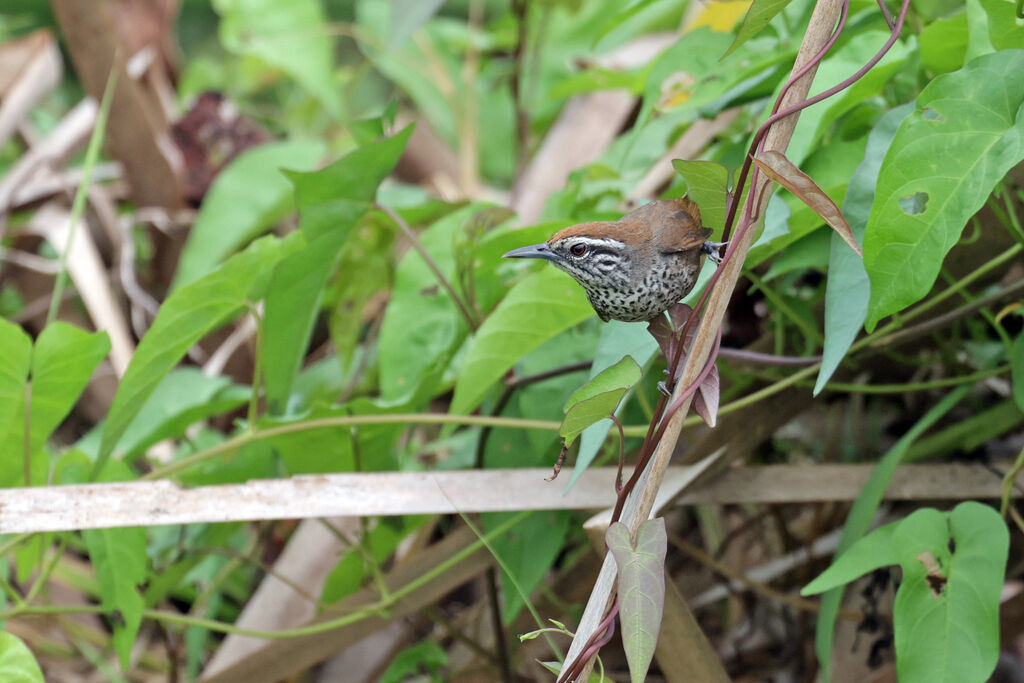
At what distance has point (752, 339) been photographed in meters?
1.06

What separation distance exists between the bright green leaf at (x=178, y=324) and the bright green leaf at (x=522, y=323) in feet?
0.72

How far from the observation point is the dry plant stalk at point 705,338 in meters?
0.52

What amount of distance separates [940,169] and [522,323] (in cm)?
35

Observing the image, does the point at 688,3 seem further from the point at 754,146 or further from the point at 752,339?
the point at 754,146

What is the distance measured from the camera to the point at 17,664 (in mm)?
681

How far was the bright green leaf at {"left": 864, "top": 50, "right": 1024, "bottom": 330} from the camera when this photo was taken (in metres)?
0.57

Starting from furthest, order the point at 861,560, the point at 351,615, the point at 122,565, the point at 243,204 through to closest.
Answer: the point at 243,204
the point at 351,615
the point at 122,565
the point at 861,560

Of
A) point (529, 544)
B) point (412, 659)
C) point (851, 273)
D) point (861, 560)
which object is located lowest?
point (412, 659)

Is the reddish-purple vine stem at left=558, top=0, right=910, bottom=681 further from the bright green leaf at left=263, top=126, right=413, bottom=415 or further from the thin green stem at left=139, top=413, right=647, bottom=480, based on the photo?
the bright green leaf at left=263, top=126, right=413, bottom=415

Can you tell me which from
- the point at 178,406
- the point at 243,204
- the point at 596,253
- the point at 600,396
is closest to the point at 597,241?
the point at 596,253

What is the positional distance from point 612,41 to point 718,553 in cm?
86

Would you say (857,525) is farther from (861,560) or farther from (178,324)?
(178,324)

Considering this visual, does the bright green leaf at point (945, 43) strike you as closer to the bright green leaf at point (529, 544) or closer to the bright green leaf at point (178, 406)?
the bright green leaf at point (529, 544)

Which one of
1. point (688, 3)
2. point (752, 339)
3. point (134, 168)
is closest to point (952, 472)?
point (752, 339)
